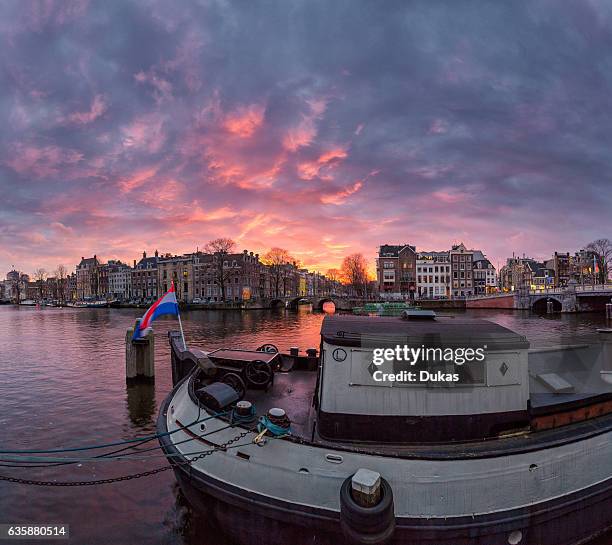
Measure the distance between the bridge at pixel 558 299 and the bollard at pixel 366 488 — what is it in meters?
68.0

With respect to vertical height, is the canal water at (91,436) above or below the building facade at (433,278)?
below

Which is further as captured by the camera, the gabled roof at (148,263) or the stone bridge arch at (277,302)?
the gabled roof at (148,263)

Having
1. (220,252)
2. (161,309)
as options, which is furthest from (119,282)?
(161,309)

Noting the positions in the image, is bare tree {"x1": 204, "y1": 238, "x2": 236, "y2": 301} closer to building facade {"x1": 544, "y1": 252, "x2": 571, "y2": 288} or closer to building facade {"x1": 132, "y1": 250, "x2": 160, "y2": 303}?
building facade {"x1": 132, "y1": 250, "x2": 160, "y2": 303}

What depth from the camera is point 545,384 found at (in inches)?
293

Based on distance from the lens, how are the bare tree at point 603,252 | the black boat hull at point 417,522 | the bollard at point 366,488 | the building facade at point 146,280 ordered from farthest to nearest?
the building facade at point 146,280 < the bare tree at point 603,252 < the black boat hull at point 417,522 < the bollard at point 366,488

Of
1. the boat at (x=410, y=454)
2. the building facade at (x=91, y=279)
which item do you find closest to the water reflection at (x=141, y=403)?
the boat at (x=410, y=454)

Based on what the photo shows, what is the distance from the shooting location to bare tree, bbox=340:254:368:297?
4055 inches

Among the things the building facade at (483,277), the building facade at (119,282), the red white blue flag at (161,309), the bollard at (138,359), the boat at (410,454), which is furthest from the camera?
the building facade at (119,282)

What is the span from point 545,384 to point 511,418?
1784 millimetres

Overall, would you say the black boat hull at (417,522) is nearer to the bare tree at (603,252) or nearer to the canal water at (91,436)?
the canal water at (91,436)

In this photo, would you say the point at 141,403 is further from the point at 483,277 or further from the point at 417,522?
the point at 483,277

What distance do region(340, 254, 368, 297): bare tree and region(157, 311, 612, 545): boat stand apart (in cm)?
9468

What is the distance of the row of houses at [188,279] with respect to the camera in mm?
94312
